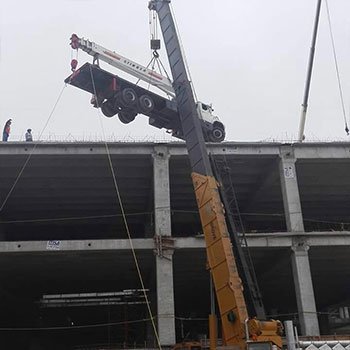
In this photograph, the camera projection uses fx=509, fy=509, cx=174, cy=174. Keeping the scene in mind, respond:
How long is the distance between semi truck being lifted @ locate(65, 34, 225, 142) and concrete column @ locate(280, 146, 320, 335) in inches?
152

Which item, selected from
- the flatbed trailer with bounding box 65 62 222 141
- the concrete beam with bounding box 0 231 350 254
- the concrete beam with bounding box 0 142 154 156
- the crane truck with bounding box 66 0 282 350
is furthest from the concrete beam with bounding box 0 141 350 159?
the crane truck with bounding box 66 0 282 350

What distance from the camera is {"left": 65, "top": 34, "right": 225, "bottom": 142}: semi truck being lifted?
69.6 ft

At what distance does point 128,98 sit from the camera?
21.6m

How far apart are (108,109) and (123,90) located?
110 centimetres

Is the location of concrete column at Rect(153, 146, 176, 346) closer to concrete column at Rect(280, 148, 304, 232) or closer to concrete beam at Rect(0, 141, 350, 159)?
concrete beam at Rect(0, 141, 350, 159)

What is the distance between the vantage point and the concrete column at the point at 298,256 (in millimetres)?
18578

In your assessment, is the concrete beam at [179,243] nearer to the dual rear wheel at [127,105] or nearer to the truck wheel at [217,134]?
the dual rear wheel at [127,105]

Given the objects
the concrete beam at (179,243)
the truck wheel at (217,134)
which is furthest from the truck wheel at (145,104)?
the concrete beam at (179,243)

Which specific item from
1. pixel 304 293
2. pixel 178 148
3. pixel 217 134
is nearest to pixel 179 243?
pixel 178 148

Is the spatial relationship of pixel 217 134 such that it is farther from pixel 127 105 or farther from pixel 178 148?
pixel 127 105

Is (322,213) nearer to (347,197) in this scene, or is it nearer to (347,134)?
(347,197)

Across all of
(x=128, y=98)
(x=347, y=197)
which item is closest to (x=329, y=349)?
(x=128, y=98)

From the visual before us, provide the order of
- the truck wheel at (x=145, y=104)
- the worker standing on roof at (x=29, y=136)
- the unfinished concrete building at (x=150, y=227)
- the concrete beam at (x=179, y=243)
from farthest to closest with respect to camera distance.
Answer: the truck wheel at (x=145, y=104) → the worker standing on roof at (x=29, y=136) → the unfinished concrete building at (x=150, y=227) → the concrete beam at (x=179, y=243)

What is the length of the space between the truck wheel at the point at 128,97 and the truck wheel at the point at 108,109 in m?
0.74
